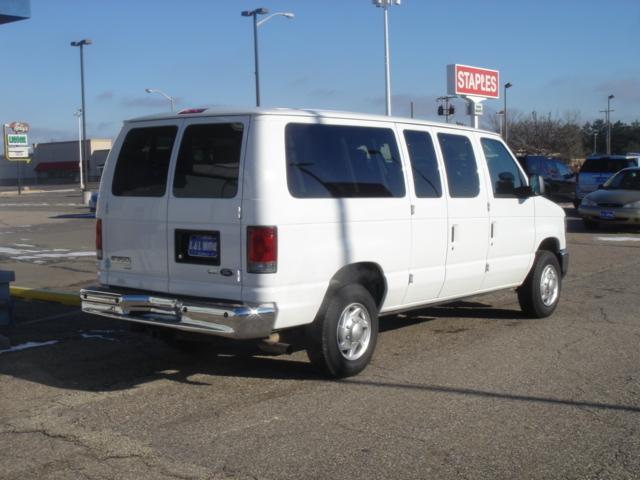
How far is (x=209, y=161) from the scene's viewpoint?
250 inches

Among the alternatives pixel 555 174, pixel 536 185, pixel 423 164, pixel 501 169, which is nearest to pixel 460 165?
pixel 423 164

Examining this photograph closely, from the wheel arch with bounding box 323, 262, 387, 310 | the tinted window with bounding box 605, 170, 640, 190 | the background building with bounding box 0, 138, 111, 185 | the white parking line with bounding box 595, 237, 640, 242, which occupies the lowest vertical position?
the white parking line with bounding box 595, 237, 640, 242

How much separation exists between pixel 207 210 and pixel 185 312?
0.80 metres

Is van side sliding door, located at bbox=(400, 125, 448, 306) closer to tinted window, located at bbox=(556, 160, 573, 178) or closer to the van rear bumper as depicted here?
the van rear bumper

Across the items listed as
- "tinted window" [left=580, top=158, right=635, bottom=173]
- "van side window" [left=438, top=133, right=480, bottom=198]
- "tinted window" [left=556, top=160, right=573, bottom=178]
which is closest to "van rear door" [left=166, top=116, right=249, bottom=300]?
"van side window" [left=438, top=133, right=480, bottom=198]

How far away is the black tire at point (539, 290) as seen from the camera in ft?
30.1

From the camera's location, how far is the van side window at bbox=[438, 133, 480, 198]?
7832mm

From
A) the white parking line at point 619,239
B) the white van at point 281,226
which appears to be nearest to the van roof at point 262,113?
the white van at point 281,226

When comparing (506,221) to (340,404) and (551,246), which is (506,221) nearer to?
(551,246)

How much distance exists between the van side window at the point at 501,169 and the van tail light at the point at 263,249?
3.36 meters

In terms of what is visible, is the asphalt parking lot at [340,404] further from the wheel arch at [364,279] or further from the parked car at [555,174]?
the parked car at [555,174]

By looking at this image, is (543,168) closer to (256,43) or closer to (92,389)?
(256,43)

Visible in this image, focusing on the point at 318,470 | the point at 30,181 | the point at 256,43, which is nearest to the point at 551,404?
the point at 318,470

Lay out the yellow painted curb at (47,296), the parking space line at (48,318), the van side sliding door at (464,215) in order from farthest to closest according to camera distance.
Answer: the yellow painted curb at (47,296)
the parking space line at (48,318)
the van side sliding door at (464,215)
